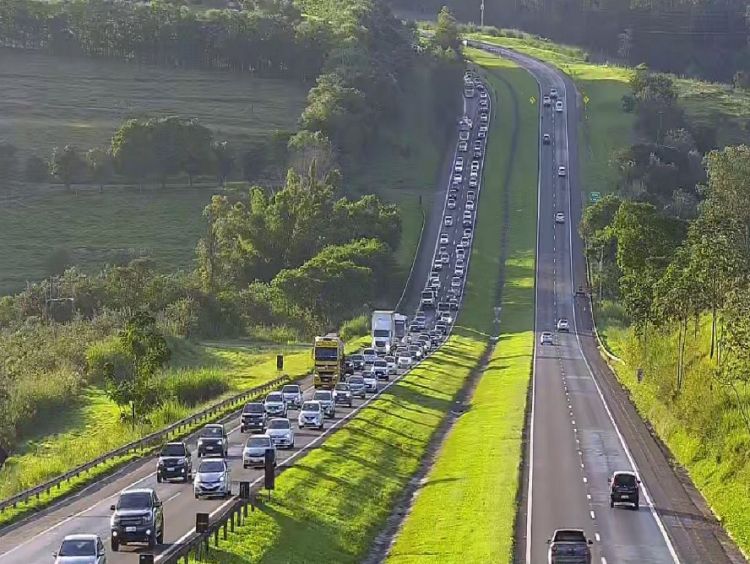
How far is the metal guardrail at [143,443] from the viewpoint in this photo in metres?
53.6

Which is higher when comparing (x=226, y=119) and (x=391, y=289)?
(x=226, y=119)

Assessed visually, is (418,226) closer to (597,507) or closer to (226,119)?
(226,119)

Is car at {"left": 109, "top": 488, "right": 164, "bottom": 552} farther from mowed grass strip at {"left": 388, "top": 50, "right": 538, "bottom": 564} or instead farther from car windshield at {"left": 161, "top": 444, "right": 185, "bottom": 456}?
car windshield at {"left": 161, "top": 444, "right": 185, "bottom": 456}

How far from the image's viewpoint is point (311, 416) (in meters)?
75.8

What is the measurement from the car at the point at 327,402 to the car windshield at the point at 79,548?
4145 cm

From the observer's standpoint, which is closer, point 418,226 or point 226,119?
point 418,226

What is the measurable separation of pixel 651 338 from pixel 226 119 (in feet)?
366

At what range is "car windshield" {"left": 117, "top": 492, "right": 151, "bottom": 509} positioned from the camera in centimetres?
4334

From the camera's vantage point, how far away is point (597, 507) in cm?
5484

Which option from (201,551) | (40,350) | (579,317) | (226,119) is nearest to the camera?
(201,551)

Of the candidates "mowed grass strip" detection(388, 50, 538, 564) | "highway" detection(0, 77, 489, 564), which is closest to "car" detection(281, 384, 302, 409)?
"highway" detection(0, 77, 489, 564)

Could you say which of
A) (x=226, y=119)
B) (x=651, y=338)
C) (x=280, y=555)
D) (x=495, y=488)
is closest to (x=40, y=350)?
(x=651, y=338)

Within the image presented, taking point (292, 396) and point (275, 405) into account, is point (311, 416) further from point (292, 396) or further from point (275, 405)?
point (292, 396)

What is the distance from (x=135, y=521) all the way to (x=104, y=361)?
189 ft
